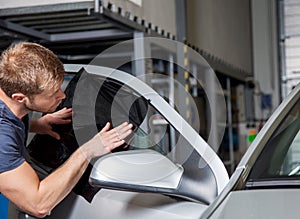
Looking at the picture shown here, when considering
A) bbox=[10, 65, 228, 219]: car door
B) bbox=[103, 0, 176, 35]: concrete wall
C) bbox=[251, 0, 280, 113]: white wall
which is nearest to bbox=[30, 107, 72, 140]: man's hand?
bbox=[10, 65, 228, 219]: car door

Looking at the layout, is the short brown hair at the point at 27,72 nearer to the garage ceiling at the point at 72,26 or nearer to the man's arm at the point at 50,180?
the man's arm at the point at 50,180

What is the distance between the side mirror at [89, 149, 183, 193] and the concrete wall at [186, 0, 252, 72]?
4.55 meters

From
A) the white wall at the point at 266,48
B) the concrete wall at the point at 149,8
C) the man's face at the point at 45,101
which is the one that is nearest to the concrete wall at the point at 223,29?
the white wall at the point at 266,48

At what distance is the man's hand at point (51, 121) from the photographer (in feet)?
8.18

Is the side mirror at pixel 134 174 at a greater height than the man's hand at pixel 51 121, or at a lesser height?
lesser

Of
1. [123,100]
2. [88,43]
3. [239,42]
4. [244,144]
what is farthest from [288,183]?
[244,144]

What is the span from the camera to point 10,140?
208cm

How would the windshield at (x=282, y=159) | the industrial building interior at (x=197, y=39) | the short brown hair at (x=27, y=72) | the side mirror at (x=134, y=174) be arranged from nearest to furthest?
the side mirror at (x=134, y=174)
the windshield at (x=282, y=159)
the short brown hair at (x=27, y=72)
the industrial building interior at (x=197, y=39)

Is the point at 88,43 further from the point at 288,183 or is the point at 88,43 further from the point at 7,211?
the point at 288,183

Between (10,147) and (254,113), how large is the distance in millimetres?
9421

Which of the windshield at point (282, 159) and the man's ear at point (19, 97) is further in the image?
the man's ear at point (19, 97)

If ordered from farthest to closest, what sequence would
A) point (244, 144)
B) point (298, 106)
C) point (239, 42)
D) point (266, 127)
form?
point (244, 144), point (239, 42), point (298, 106), point (266, 127)

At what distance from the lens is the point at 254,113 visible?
1112 cm

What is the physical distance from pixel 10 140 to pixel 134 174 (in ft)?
1.68
